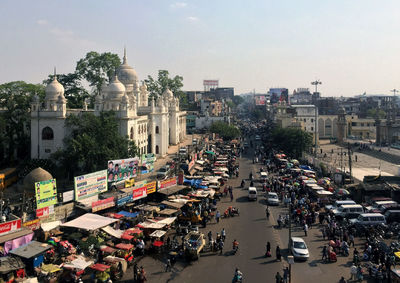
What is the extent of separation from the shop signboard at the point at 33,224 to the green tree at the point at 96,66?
42.3 meters

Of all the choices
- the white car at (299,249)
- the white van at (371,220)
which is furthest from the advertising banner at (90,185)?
the white van at (371,220)

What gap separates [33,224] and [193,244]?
352 inches

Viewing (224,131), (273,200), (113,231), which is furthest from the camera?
(224,131)

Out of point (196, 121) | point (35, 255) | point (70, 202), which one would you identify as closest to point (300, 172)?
point (70, 202)

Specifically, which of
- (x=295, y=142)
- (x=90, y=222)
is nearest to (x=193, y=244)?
(x=90, y=222)

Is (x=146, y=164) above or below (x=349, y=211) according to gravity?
above

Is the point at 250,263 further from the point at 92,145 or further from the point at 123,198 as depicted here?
the point at 92,145

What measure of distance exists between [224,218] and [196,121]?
67.1 metres

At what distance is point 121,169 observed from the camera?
31.3 m

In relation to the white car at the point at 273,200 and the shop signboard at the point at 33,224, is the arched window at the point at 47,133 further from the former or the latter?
the white car at the point at 273,200

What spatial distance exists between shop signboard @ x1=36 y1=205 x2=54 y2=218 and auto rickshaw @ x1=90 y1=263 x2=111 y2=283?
618 centimetres

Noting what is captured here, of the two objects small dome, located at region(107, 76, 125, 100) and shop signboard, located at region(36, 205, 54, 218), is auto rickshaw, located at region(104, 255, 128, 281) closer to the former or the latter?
shop signboard, located at region(36, 205, 54, 218)

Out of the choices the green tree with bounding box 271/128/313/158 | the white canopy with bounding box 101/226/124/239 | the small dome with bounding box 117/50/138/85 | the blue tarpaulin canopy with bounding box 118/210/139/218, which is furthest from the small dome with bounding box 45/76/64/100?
the green tree with bounding box 271/128/313/158

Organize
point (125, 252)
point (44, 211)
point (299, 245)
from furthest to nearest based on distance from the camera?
1. point (44, 211)
2. point (299, 245)
3. point (125, 252)
